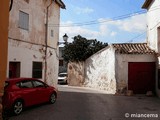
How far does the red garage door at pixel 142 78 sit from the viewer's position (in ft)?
67.9

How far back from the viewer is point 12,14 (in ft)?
48.5

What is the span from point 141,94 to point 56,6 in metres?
9.44

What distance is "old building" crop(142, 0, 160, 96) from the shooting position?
767 inches

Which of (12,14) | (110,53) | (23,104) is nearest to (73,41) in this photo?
(110,53)

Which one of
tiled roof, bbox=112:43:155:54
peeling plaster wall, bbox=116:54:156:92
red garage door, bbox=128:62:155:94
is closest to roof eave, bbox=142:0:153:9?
tiled roof, bbox=112:43:155:54

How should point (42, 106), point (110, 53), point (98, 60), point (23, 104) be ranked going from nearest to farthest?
point (23, 104) < point (42, 106) < point (110, 53) < point (98, 60)

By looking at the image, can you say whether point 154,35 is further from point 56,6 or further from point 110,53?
point 56,6

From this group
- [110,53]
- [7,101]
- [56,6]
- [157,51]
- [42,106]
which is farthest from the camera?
[110,53]

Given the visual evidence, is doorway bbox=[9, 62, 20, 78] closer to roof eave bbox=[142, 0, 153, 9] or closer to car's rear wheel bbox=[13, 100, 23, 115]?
car's rear wheel bbox=[13, 100, 23, 115]

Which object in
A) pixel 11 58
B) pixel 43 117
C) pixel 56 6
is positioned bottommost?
pixel 43 117

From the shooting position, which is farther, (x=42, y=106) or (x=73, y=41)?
(x=73, y=41)

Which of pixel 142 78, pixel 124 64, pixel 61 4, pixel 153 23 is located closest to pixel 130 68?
pixel 124 64

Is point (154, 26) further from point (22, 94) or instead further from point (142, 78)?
point (22, 94)

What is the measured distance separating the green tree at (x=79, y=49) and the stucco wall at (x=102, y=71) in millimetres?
1396
